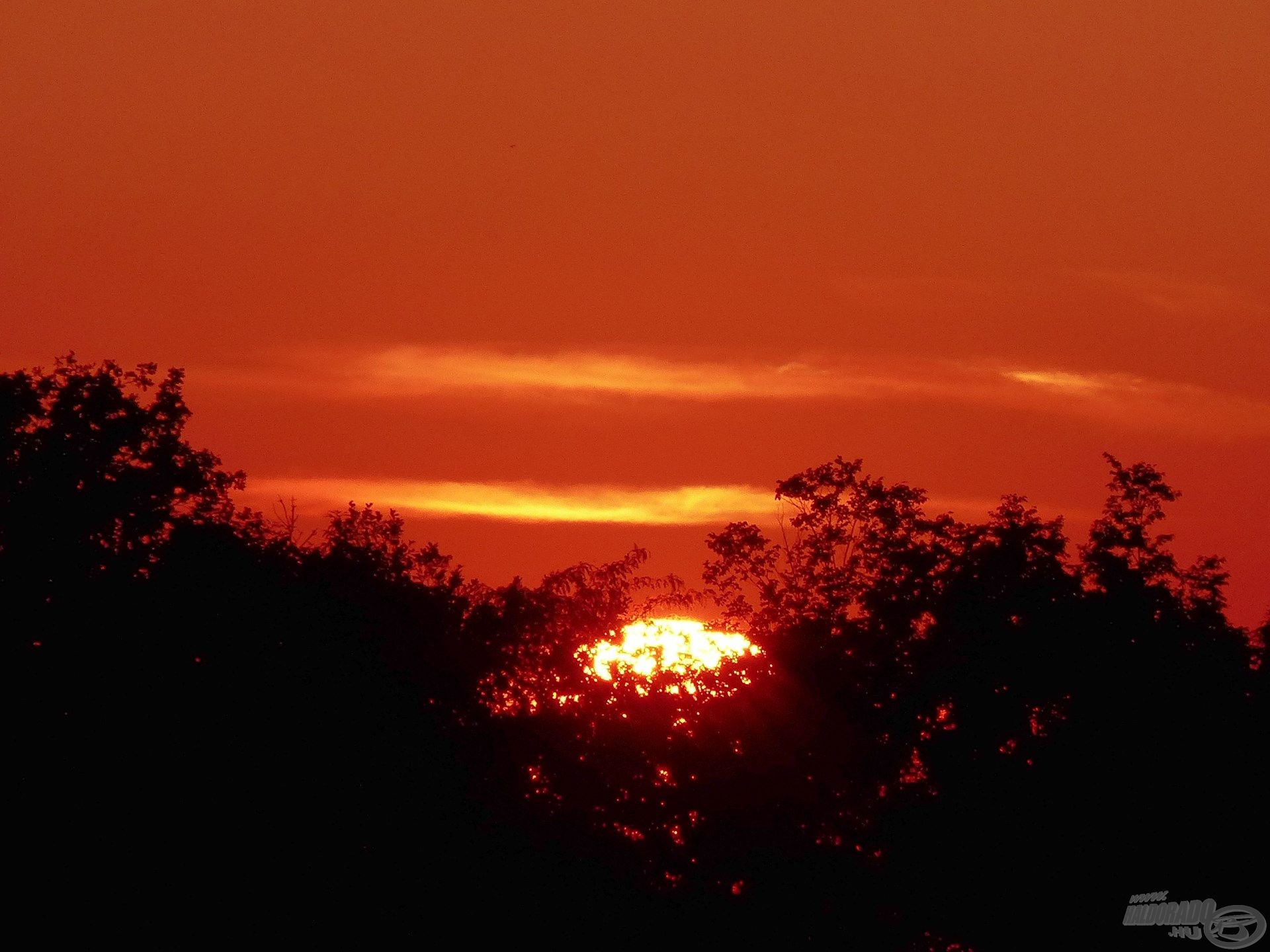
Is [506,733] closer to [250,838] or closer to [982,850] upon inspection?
[250,838]

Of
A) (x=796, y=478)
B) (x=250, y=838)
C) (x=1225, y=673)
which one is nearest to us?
(x=250, y=838)

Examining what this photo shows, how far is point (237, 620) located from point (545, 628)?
25.8 ft

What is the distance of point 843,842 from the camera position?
4684cm

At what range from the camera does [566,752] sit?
156 feet

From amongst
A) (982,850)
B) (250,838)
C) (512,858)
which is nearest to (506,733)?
(512,858)
